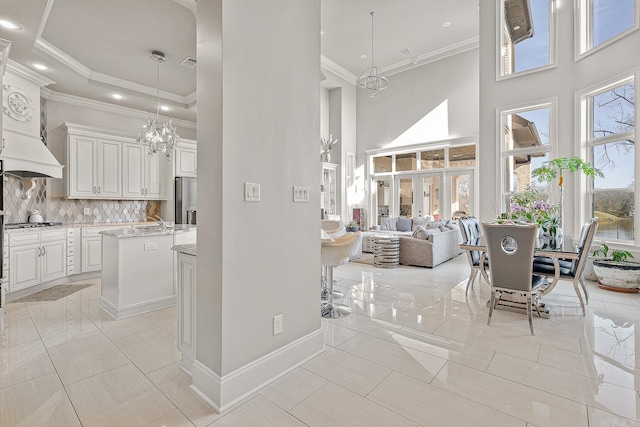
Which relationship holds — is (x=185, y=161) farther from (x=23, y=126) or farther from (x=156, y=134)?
(x=23, y=126)

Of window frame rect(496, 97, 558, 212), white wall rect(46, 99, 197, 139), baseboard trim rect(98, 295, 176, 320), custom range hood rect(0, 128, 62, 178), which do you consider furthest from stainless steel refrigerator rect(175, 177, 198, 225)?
window frame rect(496, 97, 558, 212)

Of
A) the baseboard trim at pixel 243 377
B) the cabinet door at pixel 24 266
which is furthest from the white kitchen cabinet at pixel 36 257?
the baseboard trim at pixel 243 377

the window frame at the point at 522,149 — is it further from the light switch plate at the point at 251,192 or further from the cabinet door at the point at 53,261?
the cabinet door at the point at 53,261

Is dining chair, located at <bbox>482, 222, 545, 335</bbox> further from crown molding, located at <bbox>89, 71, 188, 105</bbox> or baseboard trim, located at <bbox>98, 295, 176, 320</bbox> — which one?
crown molding, located at <bbox>89, 71, 188, 105</bbox>

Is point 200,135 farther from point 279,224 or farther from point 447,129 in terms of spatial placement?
point 447,129

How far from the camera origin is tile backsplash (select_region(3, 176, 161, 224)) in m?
4.50

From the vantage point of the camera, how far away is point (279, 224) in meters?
2.04

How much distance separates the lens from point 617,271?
3.99m

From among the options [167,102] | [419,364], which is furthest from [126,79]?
[419,364]

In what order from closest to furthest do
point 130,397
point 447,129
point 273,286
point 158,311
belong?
point 130,397 → point 273,286 → point 158,311 → point 447,129

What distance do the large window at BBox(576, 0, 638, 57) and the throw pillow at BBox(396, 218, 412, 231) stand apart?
15.6 ft

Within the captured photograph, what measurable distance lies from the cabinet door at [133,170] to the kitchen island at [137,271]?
2650 millimetres

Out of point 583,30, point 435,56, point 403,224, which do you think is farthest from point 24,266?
point 435,56

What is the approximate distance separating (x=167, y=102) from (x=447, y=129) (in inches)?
267
